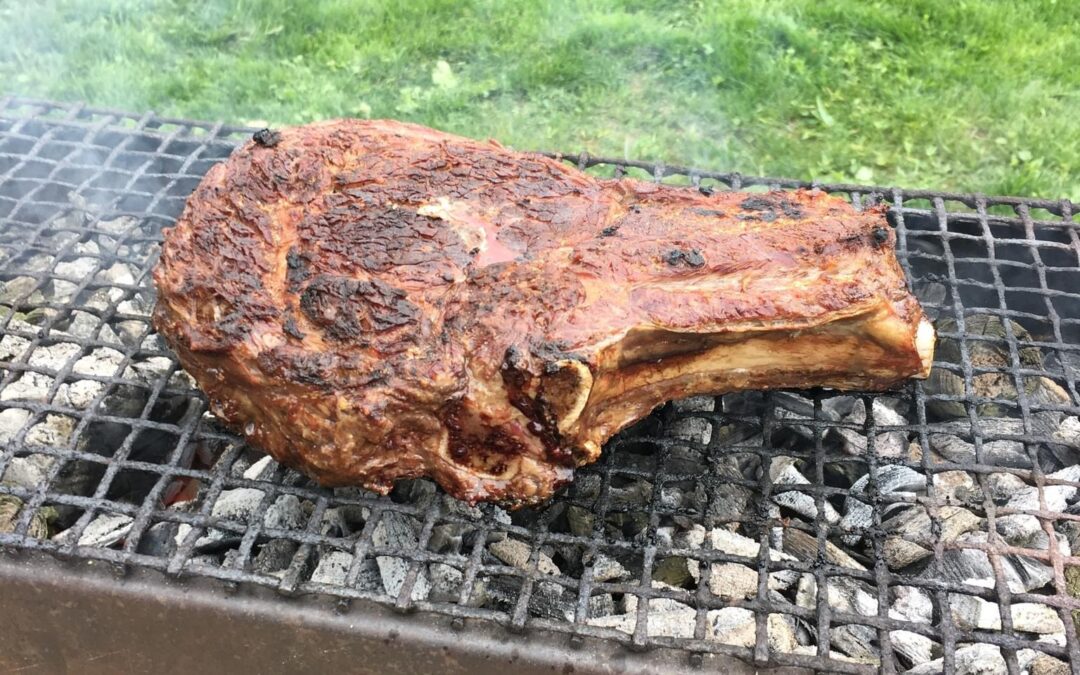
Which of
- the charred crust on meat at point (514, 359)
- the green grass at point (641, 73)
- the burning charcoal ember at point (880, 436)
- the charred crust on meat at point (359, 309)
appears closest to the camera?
the charred crust on meat at point (514, 359)

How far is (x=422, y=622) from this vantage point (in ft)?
7.61

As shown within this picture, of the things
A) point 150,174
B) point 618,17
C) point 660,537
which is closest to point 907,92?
point 618,17

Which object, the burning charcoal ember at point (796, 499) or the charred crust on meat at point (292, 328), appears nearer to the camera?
the charred crust on meat at point (292, 328)

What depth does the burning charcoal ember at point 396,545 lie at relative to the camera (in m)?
2.69

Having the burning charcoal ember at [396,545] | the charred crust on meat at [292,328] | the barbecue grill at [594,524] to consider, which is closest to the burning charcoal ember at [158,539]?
the barbecue grill at [594,524]

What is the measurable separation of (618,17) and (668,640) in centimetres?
517

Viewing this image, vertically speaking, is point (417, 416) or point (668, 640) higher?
point (417, 416)

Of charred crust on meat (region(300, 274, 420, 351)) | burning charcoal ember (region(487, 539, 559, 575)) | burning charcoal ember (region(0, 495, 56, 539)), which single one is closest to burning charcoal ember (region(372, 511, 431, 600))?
burning charcoal ember (region(487, 539, 559, 575))

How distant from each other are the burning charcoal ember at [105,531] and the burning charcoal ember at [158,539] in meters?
0.07

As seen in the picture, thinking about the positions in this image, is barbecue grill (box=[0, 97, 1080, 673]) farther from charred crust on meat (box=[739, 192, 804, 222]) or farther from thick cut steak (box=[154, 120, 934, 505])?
charred crust on meat (box=[739, 192, 804, 222])

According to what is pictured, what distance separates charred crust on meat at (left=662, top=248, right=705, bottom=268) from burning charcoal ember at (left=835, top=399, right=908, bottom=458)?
1.02 metres

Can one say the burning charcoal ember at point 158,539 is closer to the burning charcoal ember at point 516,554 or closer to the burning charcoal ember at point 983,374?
the burning charcoal ember at point 516,554

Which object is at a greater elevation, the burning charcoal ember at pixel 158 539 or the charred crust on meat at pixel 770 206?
the charred crust on meat at pixel 770 206

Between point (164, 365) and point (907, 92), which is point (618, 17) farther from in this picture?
point (164, 365)
